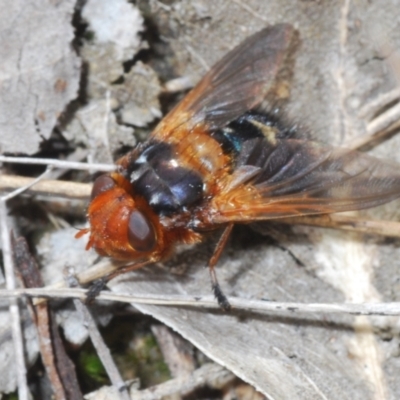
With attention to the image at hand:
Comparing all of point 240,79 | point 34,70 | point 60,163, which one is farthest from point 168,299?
point 34,70

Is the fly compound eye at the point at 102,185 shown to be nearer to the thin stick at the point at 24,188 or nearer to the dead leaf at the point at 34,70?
the thin stick at the point at 24,188

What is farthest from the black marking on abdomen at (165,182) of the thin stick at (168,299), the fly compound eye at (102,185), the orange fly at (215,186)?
the thin stick at (168,299)

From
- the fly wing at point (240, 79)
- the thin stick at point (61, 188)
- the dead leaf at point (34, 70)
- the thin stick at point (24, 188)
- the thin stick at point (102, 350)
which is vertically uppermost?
the dead leaf at point (34, 70)

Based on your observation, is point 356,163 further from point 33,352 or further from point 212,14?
point 33,352

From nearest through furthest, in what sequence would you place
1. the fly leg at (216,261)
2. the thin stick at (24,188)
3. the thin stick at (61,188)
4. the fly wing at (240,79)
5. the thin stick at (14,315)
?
the thin stick at (14,315), the fly leg at (216,261), the thin stick at (24,188), the thin stick at (61,188), the fly wing at (240,79)

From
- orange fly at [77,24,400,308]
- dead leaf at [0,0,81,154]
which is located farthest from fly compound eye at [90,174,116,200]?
dead leaf at [0,0,81,154]

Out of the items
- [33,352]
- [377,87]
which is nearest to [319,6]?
[377,87]

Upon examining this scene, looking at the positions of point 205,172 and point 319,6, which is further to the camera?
point 319,6
